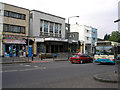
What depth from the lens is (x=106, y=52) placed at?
18.2m

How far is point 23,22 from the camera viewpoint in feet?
100

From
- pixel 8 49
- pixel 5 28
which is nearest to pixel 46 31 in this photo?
pixel 5 28

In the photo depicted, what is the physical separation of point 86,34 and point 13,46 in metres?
29.8

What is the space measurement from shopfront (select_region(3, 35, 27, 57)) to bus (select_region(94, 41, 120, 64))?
591 inches

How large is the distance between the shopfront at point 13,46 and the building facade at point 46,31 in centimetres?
304

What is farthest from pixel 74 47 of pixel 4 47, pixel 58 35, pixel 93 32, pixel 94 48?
pixel 94 48

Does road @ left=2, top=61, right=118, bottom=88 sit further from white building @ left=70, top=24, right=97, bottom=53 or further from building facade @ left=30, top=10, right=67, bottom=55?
white building @ left=70, top=24, right=97, bottom=53

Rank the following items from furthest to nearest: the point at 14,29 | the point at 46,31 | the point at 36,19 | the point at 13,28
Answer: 1. the point at 46,31
2. the point at 36,19
3. the point at 14,29
4. the point at 13,28

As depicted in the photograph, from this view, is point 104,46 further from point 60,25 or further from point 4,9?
point 60,25

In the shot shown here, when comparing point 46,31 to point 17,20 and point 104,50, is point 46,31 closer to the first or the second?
point 17,20

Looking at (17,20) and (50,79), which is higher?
(17,20)

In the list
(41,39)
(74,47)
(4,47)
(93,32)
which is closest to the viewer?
(4,47)

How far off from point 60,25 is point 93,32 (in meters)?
20.2

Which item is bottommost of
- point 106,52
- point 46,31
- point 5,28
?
point 106,52
